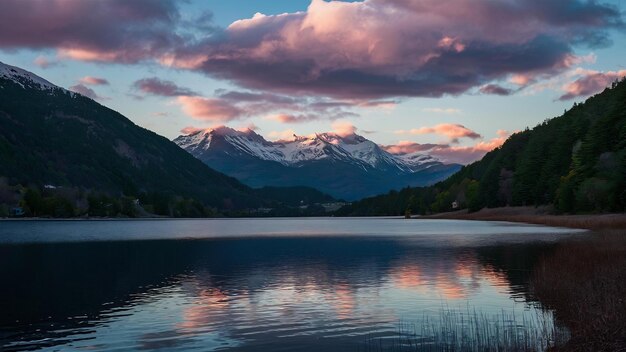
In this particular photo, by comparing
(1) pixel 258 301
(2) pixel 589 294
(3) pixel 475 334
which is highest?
(2) pixel 589 294

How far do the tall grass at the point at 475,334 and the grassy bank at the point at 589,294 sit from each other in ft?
4.34

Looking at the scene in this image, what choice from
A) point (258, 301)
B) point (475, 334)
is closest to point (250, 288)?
point (258, 301)

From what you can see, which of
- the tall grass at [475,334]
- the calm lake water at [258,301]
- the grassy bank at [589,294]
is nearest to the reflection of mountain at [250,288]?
the calm lake water at [258,301]

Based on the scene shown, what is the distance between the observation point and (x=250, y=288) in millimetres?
50469

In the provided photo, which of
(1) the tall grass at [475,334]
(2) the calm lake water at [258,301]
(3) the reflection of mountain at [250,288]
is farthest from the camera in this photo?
(3) the reflection of mountain at [250,288]

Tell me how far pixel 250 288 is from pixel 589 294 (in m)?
26.4

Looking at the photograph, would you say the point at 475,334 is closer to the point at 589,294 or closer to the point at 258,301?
the point at 589,294

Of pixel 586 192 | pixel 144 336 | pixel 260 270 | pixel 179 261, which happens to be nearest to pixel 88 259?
pixel 179 261

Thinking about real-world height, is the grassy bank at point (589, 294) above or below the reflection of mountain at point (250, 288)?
above

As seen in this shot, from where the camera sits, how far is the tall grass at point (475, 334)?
27.4 meters

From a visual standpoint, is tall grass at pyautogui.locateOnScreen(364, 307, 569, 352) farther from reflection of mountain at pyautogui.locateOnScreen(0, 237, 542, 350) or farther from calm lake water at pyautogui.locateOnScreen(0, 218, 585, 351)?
reflection of mountain at pyautogui.locateOnScreen(0, 237, 542, 350)

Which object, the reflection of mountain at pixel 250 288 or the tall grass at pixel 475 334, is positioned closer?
the tall grass at pixel 475 334

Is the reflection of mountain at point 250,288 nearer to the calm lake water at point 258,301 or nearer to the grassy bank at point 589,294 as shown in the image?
the calm lake water at point 258,301

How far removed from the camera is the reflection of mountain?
3431 cm
